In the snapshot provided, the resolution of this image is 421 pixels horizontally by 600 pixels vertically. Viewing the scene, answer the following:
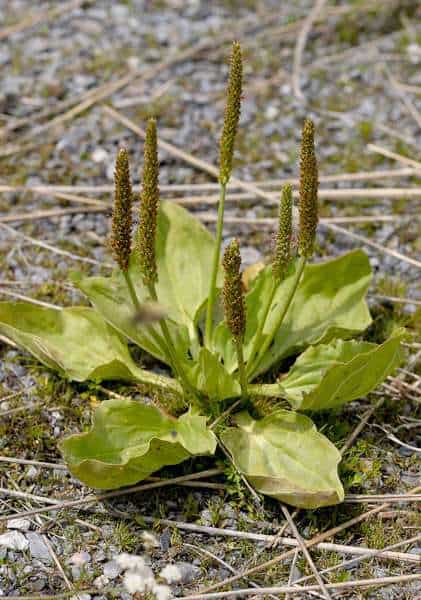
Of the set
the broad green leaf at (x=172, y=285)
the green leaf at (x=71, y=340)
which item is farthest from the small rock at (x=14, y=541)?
the broad green leaf at (x=172, y=285)

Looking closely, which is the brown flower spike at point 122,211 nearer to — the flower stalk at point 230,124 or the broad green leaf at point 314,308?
the flower stalk at point 230,124

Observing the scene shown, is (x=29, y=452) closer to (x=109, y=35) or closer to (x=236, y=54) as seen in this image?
(x=236, y=54)

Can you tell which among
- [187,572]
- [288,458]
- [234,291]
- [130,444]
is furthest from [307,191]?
[187,572]

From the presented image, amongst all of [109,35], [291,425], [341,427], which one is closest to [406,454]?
[341,427]

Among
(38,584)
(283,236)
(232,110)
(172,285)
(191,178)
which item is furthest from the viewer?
(191,178)

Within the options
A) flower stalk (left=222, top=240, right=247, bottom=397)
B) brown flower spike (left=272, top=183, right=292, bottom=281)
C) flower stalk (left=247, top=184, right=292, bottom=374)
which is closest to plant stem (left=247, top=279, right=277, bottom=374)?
flower stalk (left=247, top=184, right=292, bottom=374)

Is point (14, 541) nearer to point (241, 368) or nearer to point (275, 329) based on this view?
point (241, 368)

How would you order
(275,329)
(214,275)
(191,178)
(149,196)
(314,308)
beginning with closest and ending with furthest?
(149,196) → (275,329) → (214,275) → (314,308) → (191,178)
